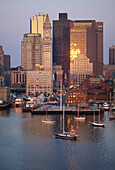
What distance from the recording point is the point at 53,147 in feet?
150

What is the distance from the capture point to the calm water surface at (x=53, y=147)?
130ft

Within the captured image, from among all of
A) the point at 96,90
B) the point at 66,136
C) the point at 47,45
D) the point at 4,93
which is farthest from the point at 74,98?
the point at 47,45

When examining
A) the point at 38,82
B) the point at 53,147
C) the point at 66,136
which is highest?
the point at 38,82

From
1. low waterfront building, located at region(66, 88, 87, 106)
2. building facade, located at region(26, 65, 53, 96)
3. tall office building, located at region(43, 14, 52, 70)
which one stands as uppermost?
tall office building, located at region(43, 14, 52, 70)

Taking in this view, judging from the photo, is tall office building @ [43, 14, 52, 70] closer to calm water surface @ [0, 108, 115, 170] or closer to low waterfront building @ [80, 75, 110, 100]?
low waterfront building @ [80, 75, 110, 100]

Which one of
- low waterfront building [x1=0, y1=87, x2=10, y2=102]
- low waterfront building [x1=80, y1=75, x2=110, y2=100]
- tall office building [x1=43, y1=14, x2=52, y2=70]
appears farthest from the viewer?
tall office building [x1=43, y1=14, x2=52, y2=70]

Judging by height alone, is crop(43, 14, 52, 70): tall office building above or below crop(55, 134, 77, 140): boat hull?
above

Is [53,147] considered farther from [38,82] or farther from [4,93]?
[38,82]

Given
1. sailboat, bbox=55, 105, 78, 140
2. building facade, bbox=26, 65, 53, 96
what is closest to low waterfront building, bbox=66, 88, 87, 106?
A: sailboat, bbox=55, 105, 78, 140

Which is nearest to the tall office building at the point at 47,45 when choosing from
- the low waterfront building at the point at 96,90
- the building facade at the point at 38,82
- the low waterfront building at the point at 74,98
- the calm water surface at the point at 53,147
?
the building facade at the point at 38,82

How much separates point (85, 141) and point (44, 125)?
13362 mm

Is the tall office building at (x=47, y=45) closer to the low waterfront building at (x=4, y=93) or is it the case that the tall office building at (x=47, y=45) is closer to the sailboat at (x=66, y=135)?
the low waterfront building at (x=4, y=93)

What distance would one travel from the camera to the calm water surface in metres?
39.6

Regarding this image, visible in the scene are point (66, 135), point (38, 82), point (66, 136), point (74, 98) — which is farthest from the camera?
point (38, 82)
